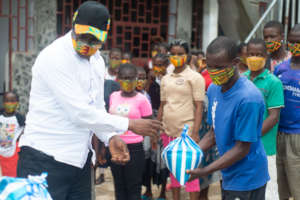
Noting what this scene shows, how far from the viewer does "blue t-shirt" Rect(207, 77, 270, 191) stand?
9.32 feet

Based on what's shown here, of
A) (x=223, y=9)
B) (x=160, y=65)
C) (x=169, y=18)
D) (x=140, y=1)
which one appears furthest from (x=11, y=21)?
(x=223, y=9)

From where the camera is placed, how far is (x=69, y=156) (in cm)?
289

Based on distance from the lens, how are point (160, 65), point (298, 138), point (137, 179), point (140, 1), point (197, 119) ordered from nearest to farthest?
point (298, 138)
point (137, 179)
point (197, 119)
point (160, 65)
point (140, 1)

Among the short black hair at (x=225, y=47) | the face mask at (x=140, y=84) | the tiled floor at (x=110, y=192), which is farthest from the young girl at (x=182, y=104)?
the short black hair at (x=225, y=47)

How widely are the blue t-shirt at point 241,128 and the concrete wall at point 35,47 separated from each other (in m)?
6.80

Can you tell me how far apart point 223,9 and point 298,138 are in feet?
23.8

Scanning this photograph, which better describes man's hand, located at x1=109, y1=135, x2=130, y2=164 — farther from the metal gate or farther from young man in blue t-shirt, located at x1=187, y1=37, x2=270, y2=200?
the metal gate

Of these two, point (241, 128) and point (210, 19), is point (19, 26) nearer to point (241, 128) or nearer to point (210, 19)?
point (210, 19)

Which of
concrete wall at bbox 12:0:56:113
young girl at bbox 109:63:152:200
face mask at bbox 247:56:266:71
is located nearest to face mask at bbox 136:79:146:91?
young girl at bbox 109:63:152:200

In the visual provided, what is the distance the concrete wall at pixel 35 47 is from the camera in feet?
30.0

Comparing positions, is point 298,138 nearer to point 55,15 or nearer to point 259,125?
point 259,125

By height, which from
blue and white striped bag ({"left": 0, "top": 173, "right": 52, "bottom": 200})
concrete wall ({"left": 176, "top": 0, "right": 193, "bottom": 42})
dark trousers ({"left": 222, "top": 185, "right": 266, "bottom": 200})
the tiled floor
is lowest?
the tiled floor

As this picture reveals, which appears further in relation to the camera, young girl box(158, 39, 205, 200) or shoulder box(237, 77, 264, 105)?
young girl box(158, 39, 205, 200)

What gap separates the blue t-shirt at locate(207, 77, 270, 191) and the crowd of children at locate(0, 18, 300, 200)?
0.04 m
